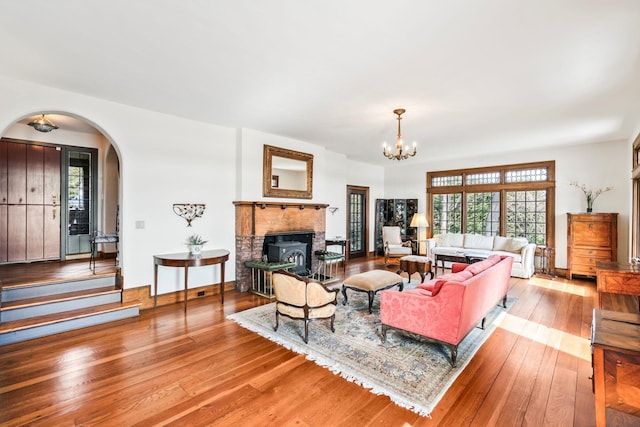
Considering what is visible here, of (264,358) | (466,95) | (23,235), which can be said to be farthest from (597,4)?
(23,235)

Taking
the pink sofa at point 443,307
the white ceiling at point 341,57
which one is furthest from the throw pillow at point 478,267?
the white ceiling at point 341,57

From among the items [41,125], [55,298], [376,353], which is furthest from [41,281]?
[376,353]

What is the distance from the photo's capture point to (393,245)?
8031 millimetres

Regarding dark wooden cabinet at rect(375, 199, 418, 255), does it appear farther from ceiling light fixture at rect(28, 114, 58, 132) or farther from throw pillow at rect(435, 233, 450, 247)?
ceiling light fixture at rect(28, 114, 58, 132)

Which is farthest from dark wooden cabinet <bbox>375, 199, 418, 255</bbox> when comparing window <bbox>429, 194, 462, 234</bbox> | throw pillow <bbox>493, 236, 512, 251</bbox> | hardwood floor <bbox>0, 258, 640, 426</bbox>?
hardwood floor <bbox>0, 258, 640, 426</bbox>

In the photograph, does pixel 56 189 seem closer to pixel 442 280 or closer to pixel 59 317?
pixel 59 317

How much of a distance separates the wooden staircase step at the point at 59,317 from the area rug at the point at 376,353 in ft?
4.90

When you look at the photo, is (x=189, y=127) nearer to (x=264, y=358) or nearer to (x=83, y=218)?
(x=83, y=218)

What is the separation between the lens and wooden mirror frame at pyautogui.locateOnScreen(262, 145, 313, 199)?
5.57 m

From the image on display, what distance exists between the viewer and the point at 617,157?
6035 millimetres

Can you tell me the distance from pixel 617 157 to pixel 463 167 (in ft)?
9.69

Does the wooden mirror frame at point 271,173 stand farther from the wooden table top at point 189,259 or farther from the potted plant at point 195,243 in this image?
the wooden table top at point 189,259

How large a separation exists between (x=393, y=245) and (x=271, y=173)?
408 centimetres

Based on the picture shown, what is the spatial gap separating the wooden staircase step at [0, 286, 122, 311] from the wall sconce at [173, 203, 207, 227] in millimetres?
1350
